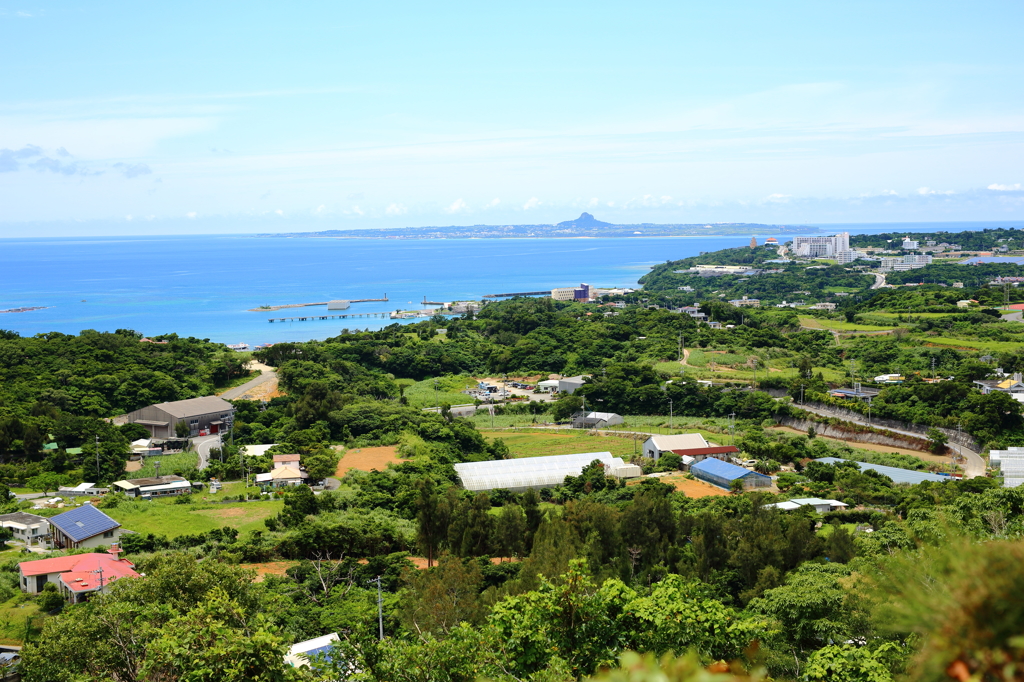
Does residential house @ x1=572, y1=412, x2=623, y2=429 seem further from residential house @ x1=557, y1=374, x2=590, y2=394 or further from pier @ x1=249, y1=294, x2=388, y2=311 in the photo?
pier @ x1=249, y1=294, x2=388, y2=311

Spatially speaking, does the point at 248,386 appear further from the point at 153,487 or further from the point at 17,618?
the point at 17,618

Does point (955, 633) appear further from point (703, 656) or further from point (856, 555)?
point (856, 555)

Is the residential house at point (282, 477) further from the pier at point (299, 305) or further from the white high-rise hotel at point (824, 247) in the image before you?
the white high-rise hotel at point (824, 247)

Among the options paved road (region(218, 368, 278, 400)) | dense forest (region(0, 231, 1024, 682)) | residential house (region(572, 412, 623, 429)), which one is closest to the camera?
dense forest (region(0, 231, 1024, 682))

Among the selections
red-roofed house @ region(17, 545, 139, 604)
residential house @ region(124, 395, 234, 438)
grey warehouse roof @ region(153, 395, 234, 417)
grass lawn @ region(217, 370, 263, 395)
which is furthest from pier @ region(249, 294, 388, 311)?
red-roofed house @ region(17, 545, 139, 604)

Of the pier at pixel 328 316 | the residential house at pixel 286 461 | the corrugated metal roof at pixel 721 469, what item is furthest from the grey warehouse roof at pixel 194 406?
the pier at pixel 328 316

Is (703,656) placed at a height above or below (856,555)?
above

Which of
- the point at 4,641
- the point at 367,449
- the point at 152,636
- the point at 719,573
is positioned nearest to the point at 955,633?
the point at 152,636
